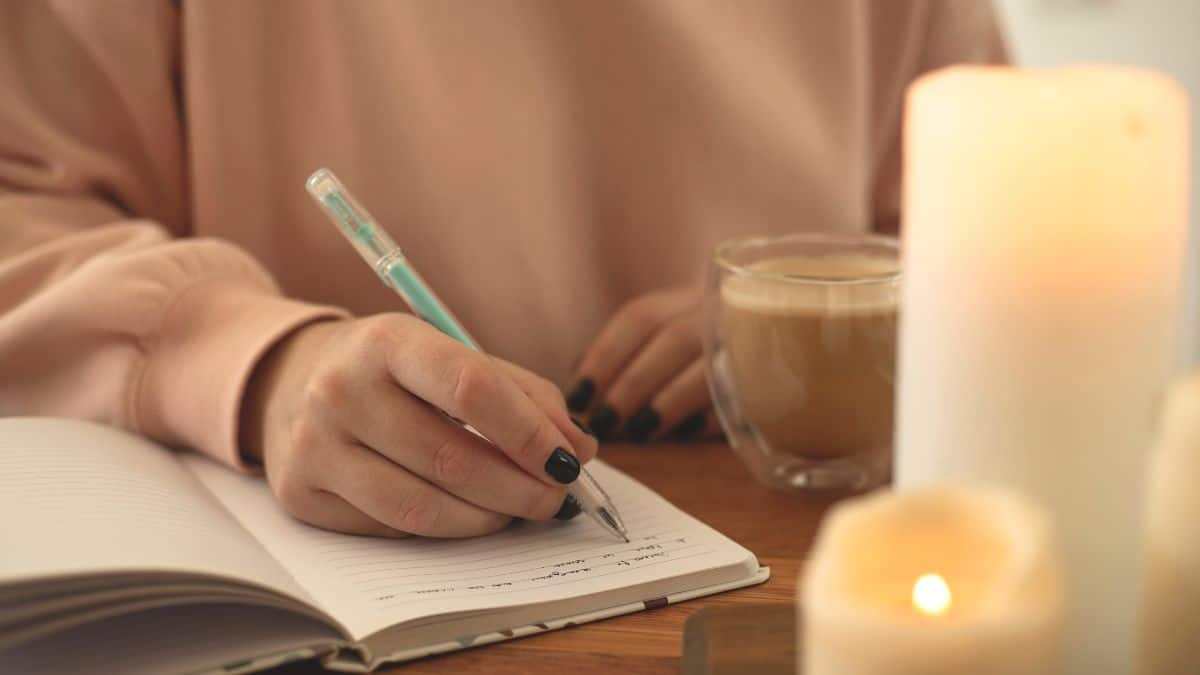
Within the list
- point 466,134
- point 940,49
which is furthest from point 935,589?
point 940,49

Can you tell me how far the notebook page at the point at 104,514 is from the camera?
1.36 feet

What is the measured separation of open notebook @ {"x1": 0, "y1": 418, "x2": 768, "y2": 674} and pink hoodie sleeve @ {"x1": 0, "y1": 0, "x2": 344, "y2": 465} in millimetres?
86

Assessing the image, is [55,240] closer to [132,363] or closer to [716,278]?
[132,363]

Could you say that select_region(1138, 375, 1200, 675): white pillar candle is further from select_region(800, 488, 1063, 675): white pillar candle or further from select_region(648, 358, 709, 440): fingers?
select_region(648, 358, 709, 440): fingers

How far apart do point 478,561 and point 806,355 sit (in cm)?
20

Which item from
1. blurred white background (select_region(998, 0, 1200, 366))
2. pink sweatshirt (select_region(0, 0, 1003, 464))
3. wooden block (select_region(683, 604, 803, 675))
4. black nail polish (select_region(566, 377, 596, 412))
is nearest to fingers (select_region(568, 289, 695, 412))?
black nail polish (select_region(566, 377, 596, 412))

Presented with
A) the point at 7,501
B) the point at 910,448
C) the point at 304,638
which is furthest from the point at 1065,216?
the point at 7,501

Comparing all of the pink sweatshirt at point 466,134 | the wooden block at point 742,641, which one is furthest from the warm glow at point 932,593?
the pink sweatshirt at point 466,134

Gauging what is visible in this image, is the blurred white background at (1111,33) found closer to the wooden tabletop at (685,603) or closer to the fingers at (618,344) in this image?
the fingers at (618,344)

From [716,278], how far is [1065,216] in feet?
1.19

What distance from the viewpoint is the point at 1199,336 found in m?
2.49

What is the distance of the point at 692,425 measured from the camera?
75cm

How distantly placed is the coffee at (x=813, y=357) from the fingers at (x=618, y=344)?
156 millimetres

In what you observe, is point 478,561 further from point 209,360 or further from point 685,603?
point 209,360
